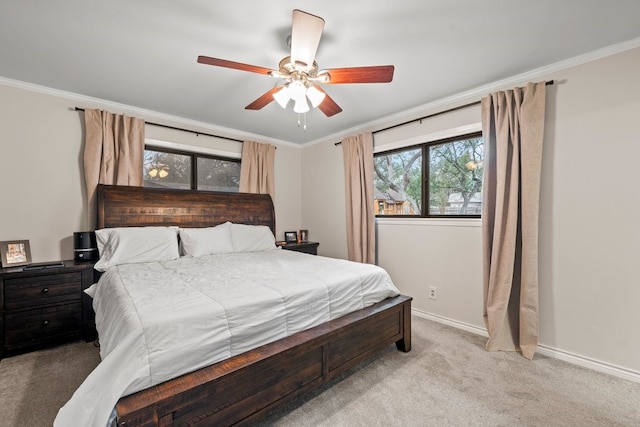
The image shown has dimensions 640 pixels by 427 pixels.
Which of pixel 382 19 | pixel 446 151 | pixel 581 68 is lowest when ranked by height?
pixel 446 151

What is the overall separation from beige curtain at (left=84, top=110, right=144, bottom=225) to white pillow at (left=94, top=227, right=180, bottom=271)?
53 cm

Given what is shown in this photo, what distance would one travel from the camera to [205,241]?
121 inches

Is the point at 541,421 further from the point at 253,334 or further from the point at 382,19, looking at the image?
the point at 382,19

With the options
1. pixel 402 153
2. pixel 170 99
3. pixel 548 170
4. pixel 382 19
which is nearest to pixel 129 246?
pixel 170 99

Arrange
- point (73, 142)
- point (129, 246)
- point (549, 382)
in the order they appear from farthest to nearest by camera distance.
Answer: point (73, 142), point (129, 246), point (549, 382)

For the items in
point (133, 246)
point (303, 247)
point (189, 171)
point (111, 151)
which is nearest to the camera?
point (133, 246)

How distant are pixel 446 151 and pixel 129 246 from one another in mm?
3421

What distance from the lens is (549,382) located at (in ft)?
6.47

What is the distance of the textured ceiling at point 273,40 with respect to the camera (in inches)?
66.5

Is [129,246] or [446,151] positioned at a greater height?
[446,151]

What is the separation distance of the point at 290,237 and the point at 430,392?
292 centimetres

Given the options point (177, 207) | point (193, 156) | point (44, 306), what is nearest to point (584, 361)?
point (177, 207)

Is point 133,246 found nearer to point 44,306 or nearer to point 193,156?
point 44,306

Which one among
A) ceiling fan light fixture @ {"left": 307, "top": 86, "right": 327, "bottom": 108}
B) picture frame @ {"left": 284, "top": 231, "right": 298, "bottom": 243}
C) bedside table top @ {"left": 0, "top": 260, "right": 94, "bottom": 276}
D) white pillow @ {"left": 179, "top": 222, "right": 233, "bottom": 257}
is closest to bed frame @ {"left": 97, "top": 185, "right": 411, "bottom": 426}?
bedside table top @ {"left": 0, "top": 260, "right": 94, "bottom": 276}
